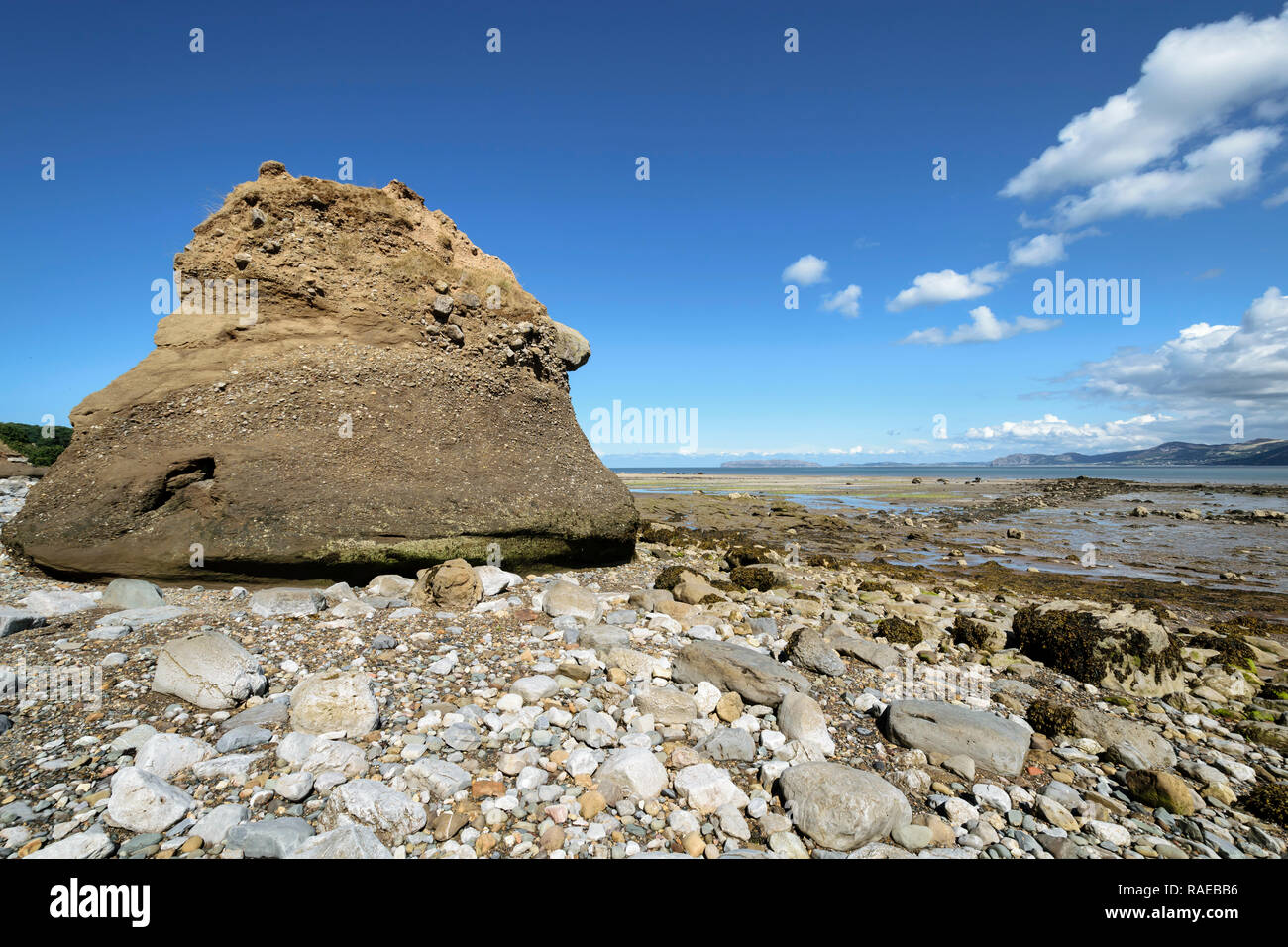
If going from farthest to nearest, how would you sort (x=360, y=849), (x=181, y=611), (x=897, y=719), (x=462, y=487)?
(x=462, y=487) → (x=181, y=611) → (x=897, y=719) → (x=360, y=849)

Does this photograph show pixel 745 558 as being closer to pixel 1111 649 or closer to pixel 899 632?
pixel 899 632

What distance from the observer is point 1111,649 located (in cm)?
841

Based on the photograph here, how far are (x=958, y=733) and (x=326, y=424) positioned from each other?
10.5m

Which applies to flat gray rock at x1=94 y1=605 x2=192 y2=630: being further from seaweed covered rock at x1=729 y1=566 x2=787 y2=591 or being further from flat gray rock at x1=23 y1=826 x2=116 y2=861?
seaweed covered rock at x1=729 y1=566 x2=787 y2=591

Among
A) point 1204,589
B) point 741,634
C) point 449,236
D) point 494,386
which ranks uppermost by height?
point 449,236

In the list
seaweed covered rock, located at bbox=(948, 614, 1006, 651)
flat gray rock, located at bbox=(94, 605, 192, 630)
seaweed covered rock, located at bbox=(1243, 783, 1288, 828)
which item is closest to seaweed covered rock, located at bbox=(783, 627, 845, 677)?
seaweed covered rock, located at bbox=(948, 614, 1006, 651)

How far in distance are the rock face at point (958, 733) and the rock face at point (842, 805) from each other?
126cm

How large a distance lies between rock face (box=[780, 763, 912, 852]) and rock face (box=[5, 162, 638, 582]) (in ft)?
24.4

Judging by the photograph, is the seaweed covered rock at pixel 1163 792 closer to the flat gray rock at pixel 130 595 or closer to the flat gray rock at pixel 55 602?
the flat gray rock at pixel 130 595

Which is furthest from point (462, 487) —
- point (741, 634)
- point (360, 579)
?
point (741, 634)

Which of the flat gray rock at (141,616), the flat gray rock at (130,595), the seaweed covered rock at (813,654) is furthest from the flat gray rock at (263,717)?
the seaweed covered rock at (813,654)

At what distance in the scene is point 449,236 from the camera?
12.5m
